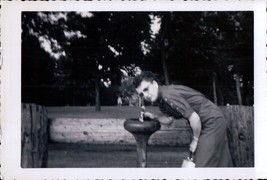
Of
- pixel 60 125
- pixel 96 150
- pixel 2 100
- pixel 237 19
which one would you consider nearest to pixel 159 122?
pixel 96 150

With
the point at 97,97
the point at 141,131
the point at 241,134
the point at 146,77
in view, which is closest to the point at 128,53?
the point at 146,77

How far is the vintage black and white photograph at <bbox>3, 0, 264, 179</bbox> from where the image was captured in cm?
193

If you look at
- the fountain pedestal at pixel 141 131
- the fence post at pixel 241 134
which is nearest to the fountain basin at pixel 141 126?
the fountain pedestal at pixel 141 131

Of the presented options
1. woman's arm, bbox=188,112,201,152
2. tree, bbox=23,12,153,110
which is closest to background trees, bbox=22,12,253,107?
tree, bbox=23,12,153,110

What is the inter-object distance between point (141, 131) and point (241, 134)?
0.46 m

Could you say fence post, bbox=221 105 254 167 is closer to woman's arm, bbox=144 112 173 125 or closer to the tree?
woman's arm, bbox=144 112 173 125

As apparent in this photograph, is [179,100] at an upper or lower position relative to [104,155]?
upper

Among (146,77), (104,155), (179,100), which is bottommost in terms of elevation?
(104,155)

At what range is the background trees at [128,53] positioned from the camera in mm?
1938

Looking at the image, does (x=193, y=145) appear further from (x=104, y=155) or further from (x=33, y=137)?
(x=33, y=137)

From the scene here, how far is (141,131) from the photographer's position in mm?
1915

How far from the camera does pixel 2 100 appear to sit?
1935mm

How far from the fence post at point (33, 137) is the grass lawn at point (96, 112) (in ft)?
0.18

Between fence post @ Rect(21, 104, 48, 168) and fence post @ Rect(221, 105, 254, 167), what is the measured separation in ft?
2.71
